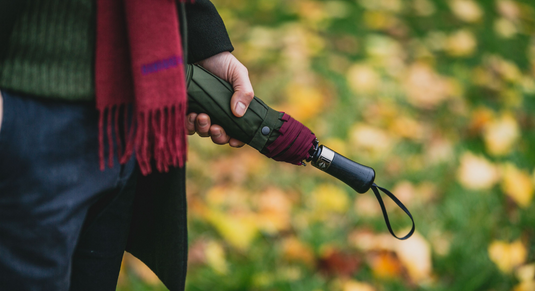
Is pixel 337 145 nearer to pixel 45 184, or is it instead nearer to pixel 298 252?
pixel 298 252

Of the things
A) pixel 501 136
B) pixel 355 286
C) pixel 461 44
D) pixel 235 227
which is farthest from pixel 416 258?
pixel 461 44

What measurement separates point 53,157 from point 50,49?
0.56ft

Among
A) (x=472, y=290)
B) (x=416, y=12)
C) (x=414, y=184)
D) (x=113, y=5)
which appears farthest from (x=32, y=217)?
(x=416, y=12)

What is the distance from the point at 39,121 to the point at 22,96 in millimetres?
46

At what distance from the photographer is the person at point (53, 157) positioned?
63cm

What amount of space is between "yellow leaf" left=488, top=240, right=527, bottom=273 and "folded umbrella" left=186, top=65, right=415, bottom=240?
2.54ft

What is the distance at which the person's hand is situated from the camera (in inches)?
33.2

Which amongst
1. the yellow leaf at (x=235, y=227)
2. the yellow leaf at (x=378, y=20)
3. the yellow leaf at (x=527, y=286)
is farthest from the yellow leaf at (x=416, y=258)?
the yellow leaf at (x=378, y=20)

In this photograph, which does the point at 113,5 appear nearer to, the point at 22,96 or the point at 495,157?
the point at 22,96

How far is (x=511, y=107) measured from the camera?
221 centimetres

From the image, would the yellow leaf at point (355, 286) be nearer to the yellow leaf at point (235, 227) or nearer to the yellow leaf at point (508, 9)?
the yellow leaf at point (235, 227)

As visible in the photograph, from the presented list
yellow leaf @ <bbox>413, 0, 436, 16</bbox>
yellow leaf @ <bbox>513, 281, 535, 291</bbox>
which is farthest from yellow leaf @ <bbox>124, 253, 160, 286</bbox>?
yellow leaf @ <bbox>413, 0, 436, 16</bbox>

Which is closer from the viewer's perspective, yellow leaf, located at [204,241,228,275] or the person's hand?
the person's hand

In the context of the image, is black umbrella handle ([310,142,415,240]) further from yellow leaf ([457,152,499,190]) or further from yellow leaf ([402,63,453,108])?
yellow leaf ([402,63,453,108])
